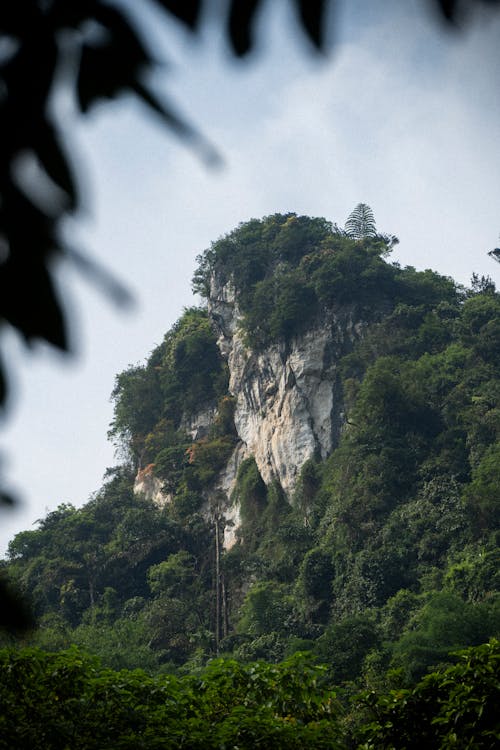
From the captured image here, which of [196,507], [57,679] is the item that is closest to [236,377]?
[196,507]

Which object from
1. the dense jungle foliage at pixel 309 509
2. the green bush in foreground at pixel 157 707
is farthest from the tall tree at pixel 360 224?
the green bush in foreground at pixel 157 707

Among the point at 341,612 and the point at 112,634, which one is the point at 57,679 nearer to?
the point at 341,612

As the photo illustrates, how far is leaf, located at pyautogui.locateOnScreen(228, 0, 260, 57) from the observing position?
2.62 feet

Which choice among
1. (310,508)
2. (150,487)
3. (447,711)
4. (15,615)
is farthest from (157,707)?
(150,487)

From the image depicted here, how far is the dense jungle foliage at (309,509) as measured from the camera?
24.2 meters

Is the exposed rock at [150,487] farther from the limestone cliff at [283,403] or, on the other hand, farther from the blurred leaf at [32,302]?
the blurred leaf at [32,302]

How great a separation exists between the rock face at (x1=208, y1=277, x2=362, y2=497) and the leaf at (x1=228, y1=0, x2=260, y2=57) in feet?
108

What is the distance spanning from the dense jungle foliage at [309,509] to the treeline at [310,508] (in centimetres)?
8

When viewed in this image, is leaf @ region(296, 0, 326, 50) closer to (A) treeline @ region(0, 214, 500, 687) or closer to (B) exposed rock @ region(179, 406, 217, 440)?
(A) treeline @ region(0, 214, 500, 687)

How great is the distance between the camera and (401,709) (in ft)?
17.7

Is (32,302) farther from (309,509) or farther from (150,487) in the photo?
(150,487)

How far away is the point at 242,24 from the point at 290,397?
34.3m

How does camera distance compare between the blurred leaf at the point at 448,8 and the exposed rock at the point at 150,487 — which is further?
the exposed rock at the point at 150,487

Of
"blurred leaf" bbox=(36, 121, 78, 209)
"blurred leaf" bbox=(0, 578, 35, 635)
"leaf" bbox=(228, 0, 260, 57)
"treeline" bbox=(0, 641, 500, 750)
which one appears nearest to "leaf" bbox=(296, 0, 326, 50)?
"leaf" bbox=(228, 0, 260, 57)
